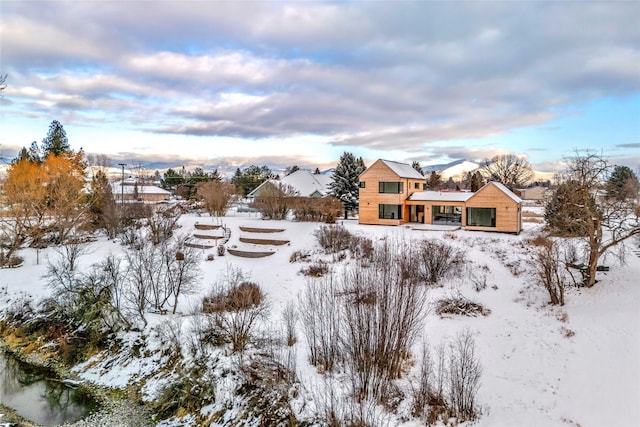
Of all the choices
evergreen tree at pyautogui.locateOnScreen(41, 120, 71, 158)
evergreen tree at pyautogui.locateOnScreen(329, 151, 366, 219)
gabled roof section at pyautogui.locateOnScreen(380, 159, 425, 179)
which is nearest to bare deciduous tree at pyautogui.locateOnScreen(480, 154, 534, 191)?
gabled roof section at pyautogui.locateOnScreen(380, 159, 425, 179)

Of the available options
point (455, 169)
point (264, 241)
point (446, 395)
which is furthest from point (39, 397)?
point (455, 169)

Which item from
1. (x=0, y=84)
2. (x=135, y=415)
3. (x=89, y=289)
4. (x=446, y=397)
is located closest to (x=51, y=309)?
(x=89, y=289)

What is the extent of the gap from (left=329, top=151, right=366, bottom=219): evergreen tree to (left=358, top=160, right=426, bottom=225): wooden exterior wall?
490cm

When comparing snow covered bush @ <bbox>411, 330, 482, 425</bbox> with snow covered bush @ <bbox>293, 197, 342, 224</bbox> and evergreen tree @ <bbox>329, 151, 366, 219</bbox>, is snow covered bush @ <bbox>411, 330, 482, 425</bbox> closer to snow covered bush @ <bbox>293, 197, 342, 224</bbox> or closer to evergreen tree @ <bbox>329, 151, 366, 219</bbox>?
snow covered bush @ <bbox>293, 197, 342, 224</bbox>

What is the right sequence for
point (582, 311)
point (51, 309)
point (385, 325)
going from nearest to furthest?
point (385, 325) < point (582, 311) < point (51, 309)

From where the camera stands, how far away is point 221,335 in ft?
42.9

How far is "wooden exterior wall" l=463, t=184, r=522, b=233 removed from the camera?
1001 inches

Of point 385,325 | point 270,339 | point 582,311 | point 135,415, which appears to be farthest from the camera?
point 582,311

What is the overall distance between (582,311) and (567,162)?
6.52 meters

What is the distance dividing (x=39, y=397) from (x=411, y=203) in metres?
25.2

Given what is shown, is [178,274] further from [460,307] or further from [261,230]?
[460,307]

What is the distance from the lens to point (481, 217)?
26672 millimetres

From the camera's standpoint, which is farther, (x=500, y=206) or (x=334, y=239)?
(x=500, y=206)

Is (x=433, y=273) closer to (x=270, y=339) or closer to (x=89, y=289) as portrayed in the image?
(x=270, y=339)
